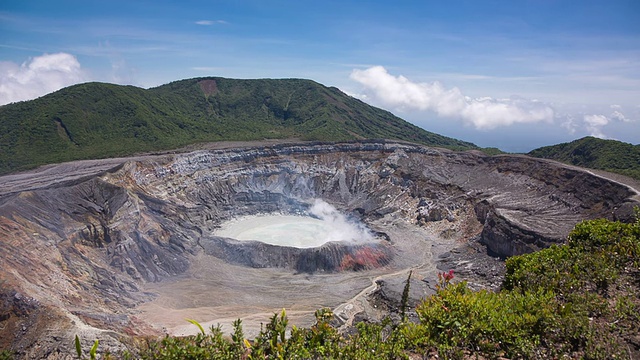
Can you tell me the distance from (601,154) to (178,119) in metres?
102

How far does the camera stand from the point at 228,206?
69.7 meters

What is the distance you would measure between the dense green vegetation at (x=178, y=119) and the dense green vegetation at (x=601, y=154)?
81.7ft

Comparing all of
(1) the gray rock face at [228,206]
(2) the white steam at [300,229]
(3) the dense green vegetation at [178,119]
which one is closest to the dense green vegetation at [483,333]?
(1) the gray rock face at [228,206]

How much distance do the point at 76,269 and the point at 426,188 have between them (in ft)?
179

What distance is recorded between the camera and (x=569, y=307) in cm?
1359

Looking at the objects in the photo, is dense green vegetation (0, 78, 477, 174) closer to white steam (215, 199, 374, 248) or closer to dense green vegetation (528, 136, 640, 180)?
dense green vegetation (528, 136, 640, 180)

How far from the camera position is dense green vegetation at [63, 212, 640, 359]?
38.5 ft

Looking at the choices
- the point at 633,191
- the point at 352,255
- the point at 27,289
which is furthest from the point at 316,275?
the point at 633,191

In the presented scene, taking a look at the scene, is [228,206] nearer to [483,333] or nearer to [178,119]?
[178,119]

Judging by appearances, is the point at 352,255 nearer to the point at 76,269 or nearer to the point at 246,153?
the point at 76,269

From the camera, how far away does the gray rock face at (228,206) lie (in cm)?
3534

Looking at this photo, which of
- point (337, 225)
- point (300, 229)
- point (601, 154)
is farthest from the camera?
point (601, 154)

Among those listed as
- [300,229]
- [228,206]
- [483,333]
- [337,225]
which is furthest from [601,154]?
[483,333]

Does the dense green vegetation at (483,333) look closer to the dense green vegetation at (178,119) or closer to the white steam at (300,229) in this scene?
the white steam at (300,229)
